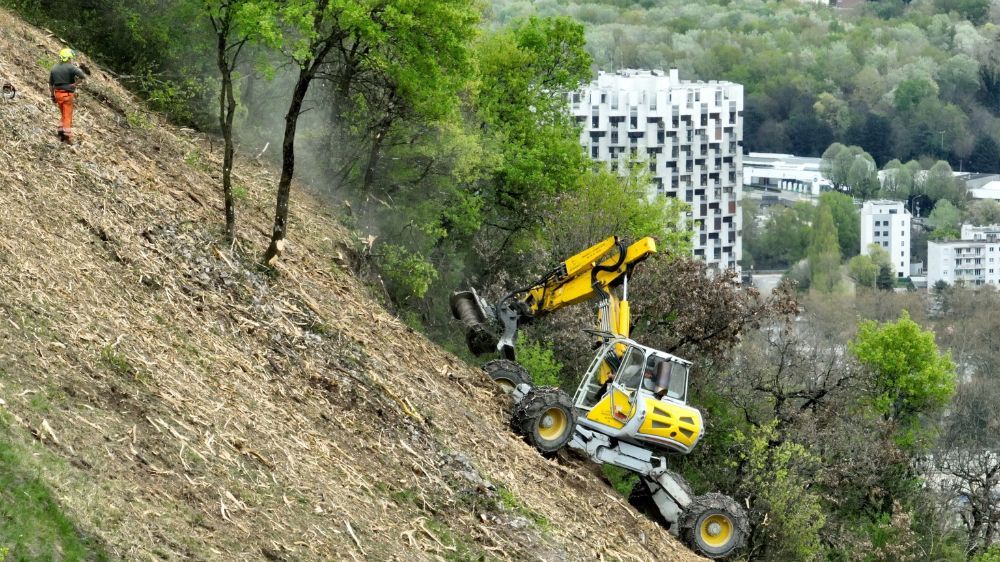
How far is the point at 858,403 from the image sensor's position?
160ft

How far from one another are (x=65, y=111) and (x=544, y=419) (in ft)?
26.4

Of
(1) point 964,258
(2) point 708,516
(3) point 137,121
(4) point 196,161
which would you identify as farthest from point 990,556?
(1) point 964,258

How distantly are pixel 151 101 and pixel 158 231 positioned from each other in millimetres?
8040

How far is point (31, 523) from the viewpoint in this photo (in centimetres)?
1438

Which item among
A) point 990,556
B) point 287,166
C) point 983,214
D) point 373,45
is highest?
point 373,45

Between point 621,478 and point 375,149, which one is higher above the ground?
point 375,149

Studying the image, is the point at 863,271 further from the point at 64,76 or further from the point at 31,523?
the point at 31,523

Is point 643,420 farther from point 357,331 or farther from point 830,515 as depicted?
point 830,515

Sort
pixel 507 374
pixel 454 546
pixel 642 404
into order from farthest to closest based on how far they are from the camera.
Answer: pixel 507 374 < pixel 642 404 < pixel 454 546

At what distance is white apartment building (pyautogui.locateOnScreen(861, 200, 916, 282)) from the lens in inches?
7072

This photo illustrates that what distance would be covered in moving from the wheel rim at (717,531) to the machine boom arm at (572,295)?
10.4 feet

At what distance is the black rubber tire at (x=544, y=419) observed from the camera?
25.9m

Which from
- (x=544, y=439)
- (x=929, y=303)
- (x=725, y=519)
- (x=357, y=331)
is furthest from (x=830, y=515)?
(x=929, y=303)

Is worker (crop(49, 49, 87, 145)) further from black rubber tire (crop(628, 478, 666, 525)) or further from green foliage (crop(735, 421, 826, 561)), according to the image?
green foliage (crop(735, 421, 826, 561))
